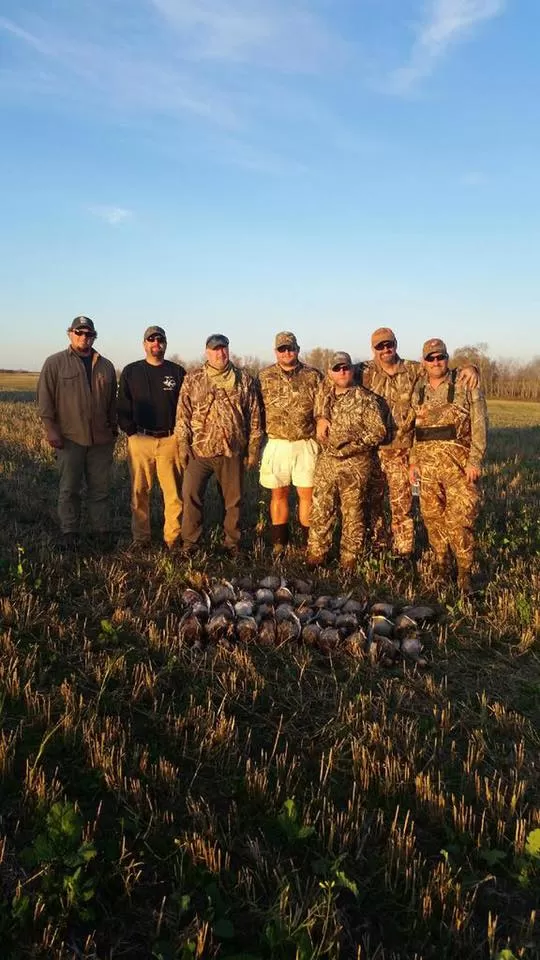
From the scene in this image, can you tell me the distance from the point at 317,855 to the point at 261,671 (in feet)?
6.15

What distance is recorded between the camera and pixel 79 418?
7293mm

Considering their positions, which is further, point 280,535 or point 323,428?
point 280,535

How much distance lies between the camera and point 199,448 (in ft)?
23.4

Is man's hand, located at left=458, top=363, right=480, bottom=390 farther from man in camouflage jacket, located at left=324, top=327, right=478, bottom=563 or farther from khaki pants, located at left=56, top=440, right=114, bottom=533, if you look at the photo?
khaki pants, located at left=56, top=440, right=114, bottom=533

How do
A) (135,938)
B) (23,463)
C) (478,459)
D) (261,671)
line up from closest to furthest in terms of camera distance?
(135,938)
(261,671)
(478,459)
(23,463)

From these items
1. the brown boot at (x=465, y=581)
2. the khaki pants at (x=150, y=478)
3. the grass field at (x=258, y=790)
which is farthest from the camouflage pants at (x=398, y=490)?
the khaki pants at (x=150, y=478)

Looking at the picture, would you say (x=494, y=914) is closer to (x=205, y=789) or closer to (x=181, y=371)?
(x=205, y=789)

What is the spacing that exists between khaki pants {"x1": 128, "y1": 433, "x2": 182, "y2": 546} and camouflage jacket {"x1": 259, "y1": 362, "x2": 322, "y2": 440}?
1211 millimetres

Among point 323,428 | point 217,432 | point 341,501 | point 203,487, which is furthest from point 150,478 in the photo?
point 341,501

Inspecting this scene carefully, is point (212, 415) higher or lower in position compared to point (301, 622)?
higher

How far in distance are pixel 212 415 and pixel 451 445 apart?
2582mm

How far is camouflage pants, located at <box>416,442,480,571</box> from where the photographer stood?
6633mm

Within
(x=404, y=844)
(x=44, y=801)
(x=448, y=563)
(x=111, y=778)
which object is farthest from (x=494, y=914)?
(x=448, y=563)

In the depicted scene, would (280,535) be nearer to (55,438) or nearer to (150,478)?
(150,478)
